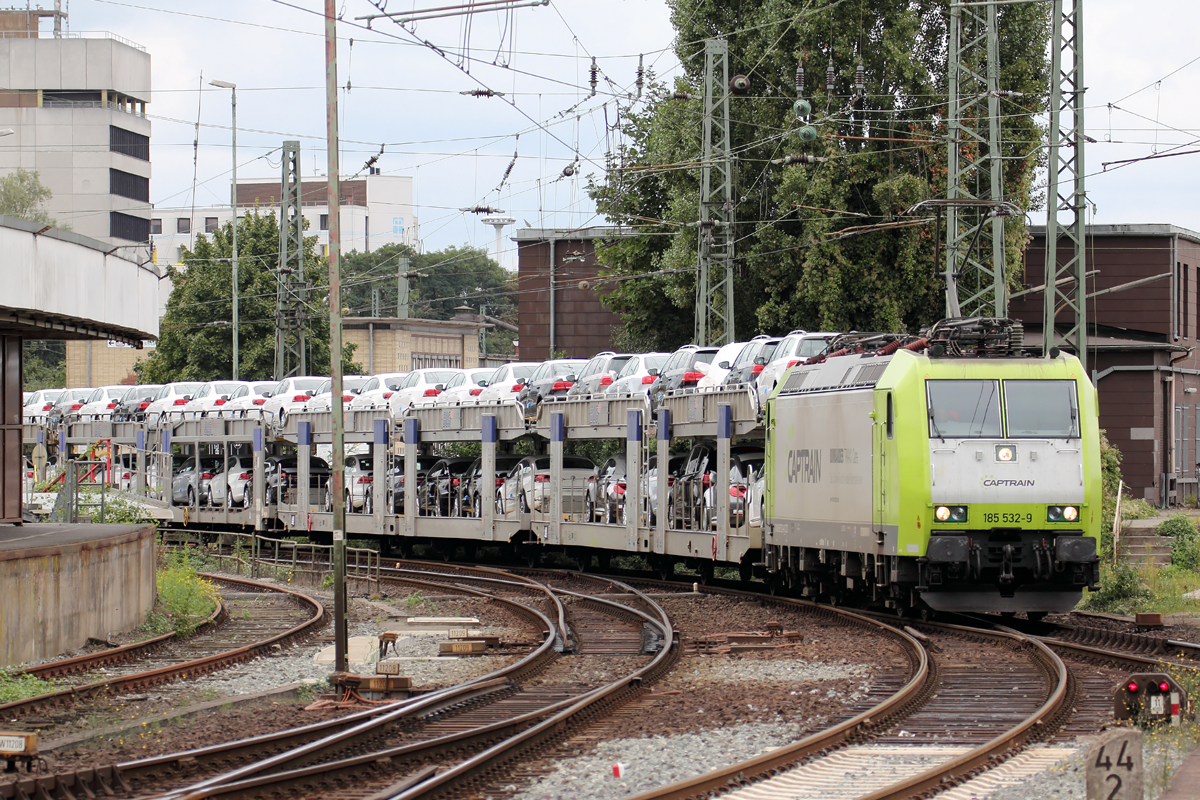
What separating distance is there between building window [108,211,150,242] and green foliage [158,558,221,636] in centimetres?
6722

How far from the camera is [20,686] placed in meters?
14.1

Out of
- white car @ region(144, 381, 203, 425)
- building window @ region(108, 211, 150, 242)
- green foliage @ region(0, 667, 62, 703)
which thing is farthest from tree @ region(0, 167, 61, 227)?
green foliage @ region(0, 667, 62, 703)

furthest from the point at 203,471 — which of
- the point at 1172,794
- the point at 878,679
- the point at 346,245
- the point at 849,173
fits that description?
the point at 346,245

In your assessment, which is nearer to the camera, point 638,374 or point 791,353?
point 791,353

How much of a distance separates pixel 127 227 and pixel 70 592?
245ft

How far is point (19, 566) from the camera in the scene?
632 inches

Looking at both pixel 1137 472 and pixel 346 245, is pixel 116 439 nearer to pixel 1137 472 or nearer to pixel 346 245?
pixel 1137 472

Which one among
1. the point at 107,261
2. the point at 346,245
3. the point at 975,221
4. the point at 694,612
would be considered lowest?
the point at 694,612

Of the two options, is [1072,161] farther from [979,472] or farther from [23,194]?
[23,194]

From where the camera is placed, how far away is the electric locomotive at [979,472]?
57.2 ft

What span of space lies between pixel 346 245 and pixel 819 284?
3478 inches

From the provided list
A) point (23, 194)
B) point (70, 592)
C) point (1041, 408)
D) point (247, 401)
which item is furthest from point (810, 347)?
point (23, 194)

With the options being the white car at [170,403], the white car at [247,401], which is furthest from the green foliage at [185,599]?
the white car at [170,403]

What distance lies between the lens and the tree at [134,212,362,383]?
6253 centimetres
